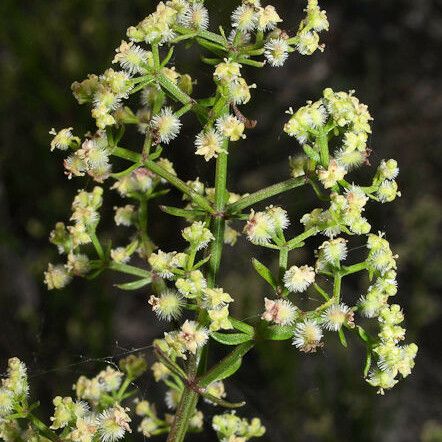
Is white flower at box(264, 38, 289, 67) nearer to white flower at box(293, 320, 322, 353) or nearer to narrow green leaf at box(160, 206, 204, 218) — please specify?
narrow green leaf at box(160, 206, 204, 218)

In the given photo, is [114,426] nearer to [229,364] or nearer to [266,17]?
[229,364]

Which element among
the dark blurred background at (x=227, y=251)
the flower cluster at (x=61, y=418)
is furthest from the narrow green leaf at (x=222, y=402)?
the dark blurred background at (x=227, y=251)

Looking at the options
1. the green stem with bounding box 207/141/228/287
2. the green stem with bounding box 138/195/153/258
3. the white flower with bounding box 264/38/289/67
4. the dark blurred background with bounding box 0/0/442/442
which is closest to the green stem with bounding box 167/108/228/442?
the green stem with bounding box 207/141/228/287

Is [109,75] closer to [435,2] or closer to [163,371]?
[163,371]

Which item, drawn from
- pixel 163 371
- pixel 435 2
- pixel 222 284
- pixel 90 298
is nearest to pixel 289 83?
pixel 435 2

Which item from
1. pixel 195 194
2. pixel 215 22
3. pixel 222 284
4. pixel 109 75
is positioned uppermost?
pixel 215 22
